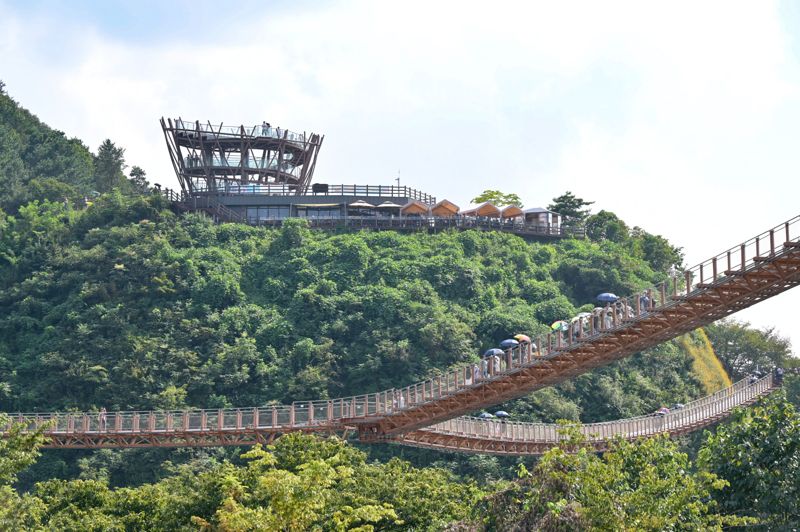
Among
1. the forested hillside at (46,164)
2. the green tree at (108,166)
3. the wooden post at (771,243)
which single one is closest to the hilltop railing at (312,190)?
the forested hillside at (46,164)

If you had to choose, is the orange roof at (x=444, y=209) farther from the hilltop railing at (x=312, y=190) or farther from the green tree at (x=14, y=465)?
the green tree at (x=14, y=465)

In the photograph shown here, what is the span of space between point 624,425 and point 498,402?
8.90 metres

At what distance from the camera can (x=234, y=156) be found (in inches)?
2923

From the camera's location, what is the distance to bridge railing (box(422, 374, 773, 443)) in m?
46.9

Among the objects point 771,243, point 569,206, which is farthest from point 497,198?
point 771,243

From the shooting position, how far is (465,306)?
6325 centimetres

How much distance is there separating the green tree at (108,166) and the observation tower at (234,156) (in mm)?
21595

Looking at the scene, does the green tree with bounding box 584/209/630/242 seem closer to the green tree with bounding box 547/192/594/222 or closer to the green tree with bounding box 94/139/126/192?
the green tree with bounding box 547/192/594/222

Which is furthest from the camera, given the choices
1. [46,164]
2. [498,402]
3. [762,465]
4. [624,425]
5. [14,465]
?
[46,164]

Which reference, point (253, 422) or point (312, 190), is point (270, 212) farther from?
point (253, 422)

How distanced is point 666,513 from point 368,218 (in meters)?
47.6

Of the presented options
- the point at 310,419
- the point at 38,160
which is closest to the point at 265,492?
the point at 310,419

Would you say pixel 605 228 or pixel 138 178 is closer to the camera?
pixel 605 228

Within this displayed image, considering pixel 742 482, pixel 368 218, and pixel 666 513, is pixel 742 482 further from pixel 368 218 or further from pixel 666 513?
pixel 368 218
